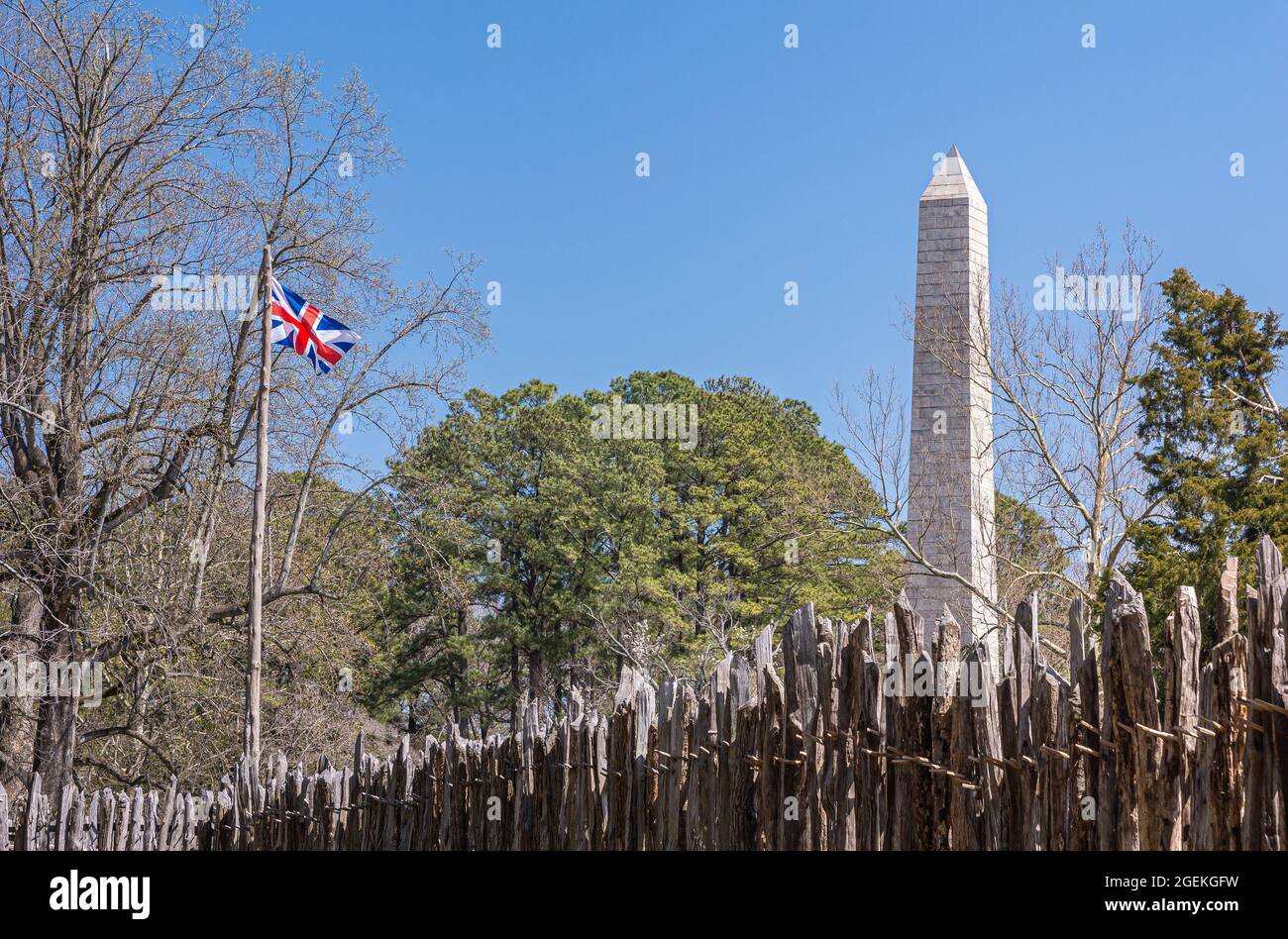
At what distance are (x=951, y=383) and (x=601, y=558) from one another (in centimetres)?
1667

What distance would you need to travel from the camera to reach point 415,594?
1464 inches

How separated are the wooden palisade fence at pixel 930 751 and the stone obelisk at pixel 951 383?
563 inches

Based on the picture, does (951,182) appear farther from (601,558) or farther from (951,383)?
(601,558)

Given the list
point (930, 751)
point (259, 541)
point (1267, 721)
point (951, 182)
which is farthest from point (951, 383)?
point (1267, 721)

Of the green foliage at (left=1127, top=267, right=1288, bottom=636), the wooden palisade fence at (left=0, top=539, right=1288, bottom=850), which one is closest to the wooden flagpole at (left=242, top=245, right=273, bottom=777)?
the wooden palisade fence at (left=0, top=539, right=1288, bottom=850)

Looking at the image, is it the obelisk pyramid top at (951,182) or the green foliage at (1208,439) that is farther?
the obelisk pyramid top at (951,182)

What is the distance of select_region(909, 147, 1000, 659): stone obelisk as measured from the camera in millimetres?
21828

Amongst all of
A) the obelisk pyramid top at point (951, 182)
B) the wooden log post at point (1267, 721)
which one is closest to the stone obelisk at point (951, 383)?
the obelisk pyramid top at point (951, 182)

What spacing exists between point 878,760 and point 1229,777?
5.07ft

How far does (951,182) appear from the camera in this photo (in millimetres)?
21625

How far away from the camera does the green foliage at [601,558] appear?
3534 centimetres

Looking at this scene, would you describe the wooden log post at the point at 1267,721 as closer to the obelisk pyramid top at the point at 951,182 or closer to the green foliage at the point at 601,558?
the obelisk pyramid top at the point at 951,182
